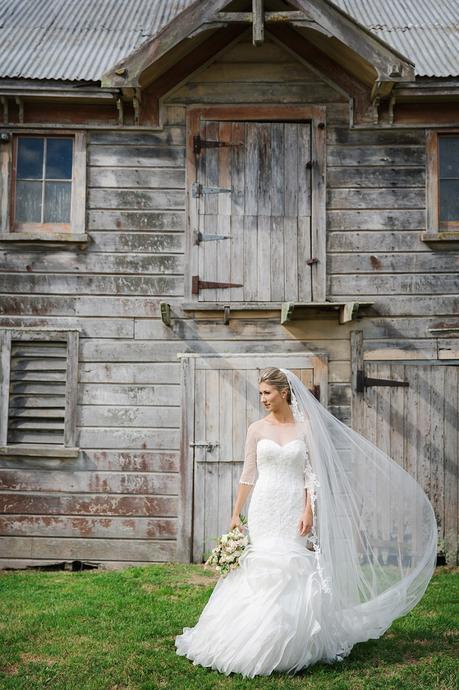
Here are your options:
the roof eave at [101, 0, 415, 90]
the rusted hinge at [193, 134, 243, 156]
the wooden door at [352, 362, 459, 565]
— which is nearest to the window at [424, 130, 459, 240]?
the roof eave at [101, 0, 415, 90]

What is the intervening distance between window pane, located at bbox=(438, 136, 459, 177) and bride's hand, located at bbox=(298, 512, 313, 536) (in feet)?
15.8

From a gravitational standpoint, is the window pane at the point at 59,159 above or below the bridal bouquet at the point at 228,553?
above

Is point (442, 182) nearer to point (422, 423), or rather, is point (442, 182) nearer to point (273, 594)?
point (422, 423)

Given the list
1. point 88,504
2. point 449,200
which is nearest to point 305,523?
point 88,504

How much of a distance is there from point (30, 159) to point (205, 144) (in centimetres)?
195

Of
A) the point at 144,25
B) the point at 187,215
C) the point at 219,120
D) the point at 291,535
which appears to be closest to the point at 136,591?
the point at 291,535

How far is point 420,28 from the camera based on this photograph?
9.16 metres

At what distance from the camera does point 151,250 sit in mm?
8117

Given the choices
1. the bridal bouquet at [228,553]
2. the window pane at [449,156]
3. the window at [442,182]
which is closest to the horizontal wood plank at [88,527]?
the bridal bouquet at [228,553]

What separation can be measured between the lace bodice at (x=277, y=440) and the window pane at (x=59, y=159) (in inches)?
172

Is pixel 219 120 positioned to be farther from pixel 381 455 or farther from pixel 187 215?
pixel 381 455

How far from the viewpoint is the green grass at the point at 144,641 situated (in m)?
4.43

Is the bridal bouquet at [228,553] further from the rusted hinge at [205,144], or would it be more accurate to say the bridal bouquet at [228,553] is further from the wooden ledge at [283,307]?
the rusted hinge at [205,144]

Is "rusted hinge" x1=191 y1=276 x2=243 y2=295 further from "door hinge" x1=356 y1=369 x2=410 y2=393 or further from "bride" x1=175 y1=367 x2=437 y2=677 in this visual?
"bride" x1=175 y1=367 x2=437 y2=677
